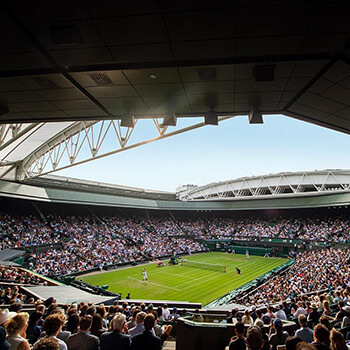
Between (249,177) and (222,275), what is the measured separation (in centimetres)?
2032

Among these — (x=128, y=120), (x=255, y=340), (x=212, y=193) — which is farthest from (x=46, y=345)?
(x=212, y=193)

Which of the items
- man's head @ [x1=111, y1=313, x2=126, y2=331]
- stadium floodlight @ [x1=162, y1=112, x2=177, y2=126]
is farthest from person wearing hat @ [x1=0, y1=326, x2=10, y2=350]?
stadium floodlight @ [x1=162, y1=112, x2=177, y2=126]

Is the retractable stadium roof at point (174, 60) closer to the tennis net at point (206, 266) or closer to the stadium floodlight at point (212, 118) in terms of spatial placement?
the stadium floodlight at point (212, 118)

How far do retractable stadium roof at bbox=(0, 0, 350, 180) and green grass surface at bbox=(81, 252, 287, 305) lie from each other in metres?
18.8

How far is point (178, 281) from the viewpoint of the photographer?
89.4 feet

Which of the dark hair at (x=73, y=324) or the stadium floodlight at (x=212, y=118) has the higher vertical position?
the stadium floodlight at (x=212, y=118)

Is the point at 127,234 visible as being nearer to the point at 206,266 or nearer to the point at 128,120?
the point at 206,266

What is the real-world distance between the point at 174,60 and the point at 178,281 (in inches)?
1047

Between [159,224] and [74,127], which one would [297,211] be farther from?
[74,127]

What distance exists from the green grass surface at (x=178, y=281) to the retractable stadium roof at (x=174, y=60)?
18.8m

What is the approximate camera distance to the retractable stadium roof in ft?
9.99

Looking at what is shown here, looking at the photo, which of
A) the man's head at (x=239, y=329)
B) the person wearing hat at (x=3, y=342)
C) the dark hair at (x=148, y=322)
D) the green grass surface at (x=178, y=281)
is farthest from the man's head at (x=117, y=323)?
the green grass surface at (x=178, y=281)

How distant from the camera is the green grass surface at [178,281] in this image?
22.5 meters

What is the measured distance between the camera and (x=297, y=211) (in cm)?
4981
